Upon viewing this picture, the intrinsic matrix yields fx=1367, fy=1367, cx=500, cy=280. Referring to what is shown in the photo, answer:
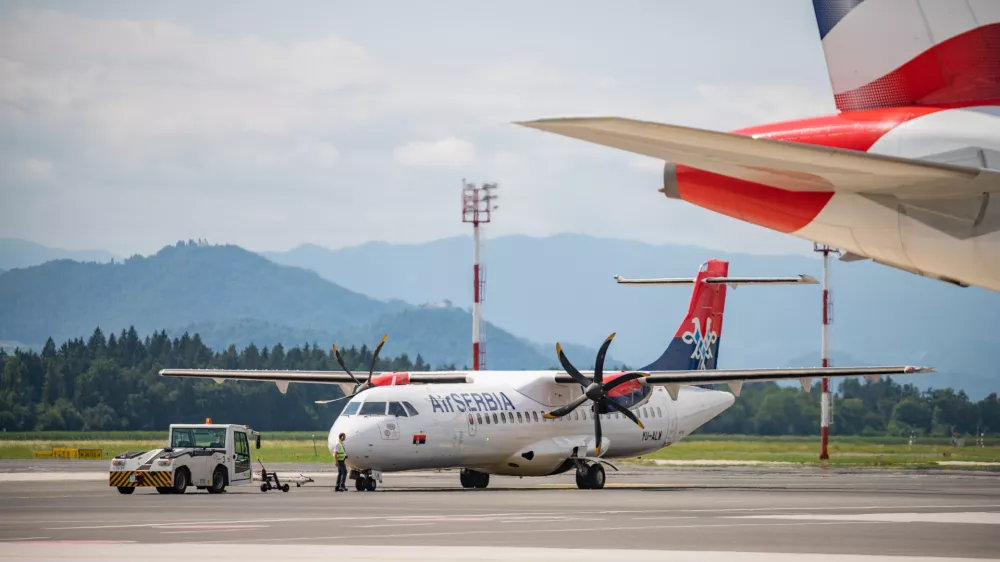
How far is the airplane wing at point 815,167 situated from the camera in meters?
8.58

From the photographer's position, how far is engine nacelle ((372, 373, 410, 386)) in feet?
126

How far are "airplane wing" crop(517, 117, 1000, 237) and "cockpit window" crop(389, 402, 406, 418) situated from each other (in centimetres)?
2470

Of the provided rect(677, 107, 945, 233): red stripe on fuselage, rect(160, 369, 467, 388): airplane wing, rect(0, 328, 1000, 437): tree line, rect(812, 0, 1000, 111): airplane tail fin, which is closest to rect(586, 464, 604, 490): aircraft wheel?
rect(160, 369, 467, 388): airplane wing

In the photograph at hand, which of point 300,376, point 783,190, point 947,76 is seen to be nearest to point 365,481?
point 300,376

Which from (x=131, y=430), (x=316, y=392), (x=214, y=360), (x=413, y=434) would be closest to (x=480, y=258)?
(x=413, y=434)

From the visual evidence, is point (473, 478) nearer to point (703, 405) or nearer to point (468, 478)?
point (468, 478)

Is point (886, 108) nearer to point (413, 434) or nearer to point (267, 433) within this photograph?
point (413, 434)

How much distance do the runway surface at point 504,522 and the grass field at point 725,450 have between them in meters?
30.7

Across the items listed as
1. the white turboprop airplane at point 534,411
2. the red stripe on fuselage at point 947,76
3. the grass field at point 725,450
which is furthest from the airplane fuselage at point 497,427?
the red stripe on fuselage at point 947,76

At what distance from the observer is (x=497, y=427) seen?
36.5 metres

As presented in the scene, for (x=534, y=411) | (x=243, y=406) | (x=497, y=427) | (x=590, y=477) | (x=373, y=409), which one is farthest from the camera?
(x=243, y=406)

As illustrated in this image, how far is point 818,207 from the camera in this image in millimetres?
9922

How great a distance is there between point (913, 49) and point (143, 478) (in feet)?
82.4

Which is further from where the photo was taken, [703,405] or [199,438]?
[703,405]
